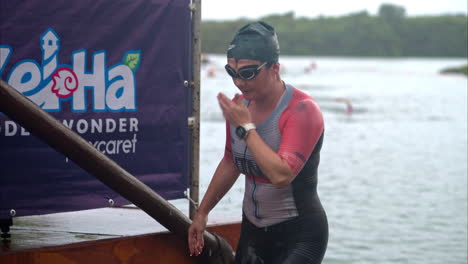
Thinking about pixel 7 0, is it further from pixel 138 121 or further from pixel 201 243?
pixel 201 243

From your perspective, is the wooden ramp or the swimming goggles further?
the wooden ramp

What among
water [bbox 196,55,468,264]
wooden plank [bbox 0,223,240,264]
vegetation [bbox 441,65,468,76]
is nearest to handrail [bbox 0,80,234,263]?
wooden plank [bbox 0,223,240,264]

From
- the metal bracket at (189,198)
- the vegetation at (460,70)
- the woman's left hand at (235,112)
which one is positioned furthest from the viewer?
the vegetation at (460,70)

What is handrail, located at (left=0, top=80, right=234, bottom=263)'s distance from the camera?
4281 mm

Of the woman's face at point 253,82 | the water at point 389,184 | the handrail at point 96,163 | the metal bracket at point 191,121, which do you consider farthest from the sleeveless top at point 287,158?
the water at point 389,184

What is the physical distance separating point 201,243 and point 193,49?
4.46 ft

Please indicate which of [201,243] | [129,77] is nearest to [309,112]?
[201,243]

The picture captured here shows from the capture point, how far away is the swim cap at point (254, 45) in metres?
4.27

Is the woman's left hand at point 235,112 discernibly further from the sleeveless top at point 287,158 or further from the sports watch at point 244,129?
the sleeveless top at point 287,158

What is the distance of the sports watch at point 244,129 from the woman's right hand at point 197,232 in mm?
914

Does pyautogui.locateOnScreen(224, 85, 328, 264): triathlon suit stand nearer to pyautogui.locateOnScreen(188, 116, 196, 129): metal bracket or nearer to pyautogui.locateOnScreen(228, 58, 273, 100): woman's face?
pyautogui.locateOnScreen(228, 58, 273, 100): woman's face

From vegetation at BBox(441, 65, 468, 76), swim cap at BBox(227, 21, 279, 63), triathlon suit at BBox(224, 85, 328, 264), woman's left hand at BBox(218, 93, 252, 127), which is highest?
swim cap at BBox(227, 21, 279, 63)

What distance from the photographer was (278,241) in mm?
4512

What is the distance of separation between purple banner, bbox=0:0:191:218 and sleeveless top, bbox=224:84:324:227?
3.33ft
